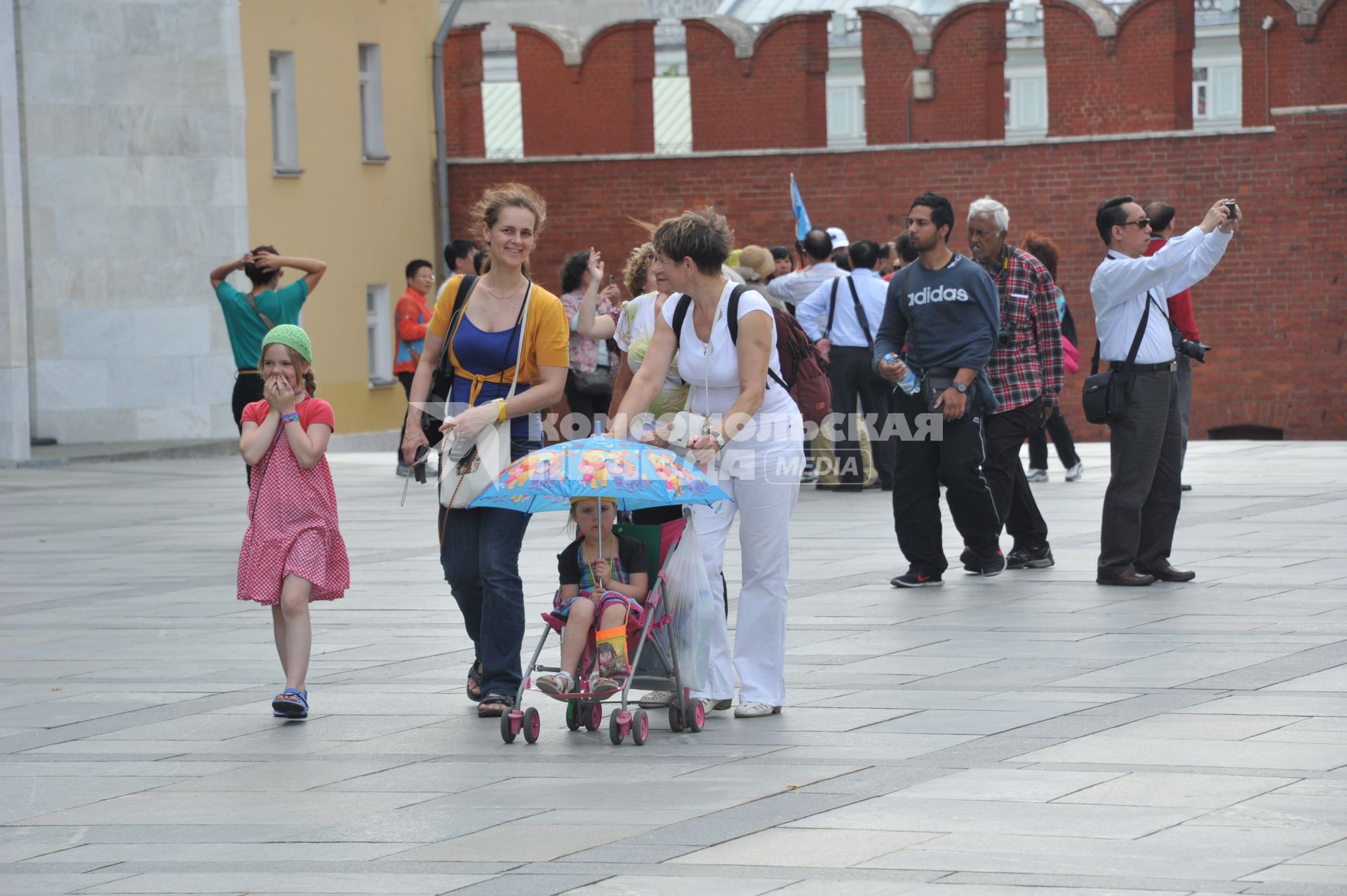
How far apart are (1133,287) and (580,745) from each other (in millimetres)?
4527

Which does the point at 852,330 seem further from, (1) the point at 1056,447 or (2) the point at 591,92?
(2) the point at 591,92

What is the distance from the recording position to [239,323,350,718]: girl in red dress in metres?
7.94

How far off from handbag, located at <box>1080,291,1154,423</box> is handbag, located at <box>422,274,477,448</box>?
153 inches

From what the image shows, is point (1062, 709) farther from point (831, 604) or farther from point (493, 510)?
point (831, 604)

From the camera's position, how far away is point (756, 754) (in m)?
7.04

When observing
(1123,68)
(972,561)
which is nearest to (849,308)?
(972,561)

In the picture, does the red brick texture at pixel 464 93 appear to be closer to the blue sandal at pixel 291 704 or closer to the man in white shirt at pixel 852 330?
the man in white shirt at pixel 852 330

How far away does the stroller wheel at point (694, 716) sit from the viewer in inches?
295

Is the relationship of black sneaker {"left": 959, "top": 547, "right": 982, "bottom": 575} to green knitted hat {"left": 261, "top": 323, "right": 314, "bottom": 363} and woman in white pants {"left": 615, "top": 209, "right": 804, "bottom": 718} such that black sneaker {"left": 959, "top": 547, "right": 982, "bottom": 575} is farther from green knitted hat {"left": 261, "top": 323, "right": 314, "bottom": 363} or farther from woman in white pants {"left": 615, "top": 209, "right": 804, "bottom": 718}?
green knitted hat {"left": 261, "top": 323, "right": 314, "bottom": 363}

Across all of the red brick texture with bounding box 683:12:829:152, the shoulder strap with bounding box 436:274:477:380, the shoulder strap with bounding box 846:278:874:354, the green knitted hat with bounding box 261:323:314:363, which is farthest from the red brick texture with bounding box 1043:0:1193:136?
the green knitted hat with bounding box 261:323:314:363

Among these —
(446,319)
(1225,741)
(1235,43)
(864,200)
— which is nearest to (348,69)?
(864,200)

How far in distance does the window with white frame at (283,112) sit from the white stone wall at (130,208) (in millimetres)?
3269

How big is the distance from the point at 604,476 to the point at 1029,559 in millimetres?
5313

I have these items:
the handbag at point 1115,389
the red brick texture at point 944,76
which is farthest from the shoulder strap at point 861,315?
the red brick texture at point 944,76
